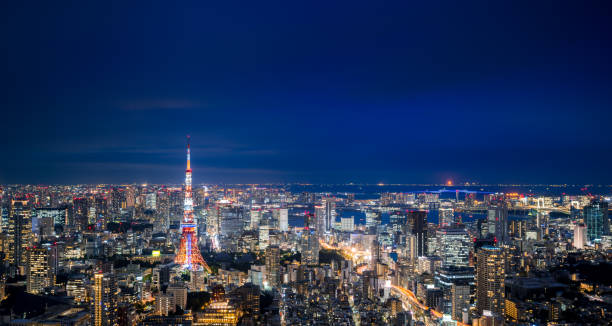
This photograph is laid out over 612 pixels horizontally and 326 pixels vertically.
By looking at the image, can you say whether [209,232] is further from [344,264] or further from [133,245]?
[344,264]

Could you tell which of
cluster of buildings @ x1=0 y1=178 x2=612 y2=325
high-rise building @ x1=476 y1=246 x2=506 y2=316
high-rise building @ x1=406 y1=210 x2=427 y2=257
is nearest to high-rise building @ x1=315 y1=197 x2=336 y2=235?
cluster of buildings @ x1=0 y1=178 x2=612 y2=325

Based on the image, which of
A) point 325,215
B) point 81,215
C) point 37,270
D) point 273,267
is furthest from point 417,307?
point 325,215

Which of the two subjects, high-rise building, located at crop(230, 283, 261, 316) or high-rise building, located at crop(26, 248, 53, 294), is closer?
high-rise building, located at crop(230, 283, 261, 316)

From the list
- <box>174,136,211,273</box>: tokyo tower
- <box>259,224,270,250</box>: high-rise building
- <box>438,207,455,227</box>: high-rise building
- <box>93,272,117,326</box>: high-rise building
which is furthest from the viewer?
<box>438,207,455,227</box>: high-rise building

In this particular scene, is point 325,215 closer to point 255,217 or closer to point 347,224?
point 347,224

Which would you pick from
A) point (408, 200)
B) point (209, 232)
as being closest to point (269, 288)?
point (209, 232)

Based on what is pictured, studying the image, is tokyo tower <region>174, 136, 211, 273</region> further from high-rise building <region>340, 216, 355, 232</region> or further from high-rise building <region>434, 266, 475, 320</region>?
high-rise building <region>340, 216, 355, 232</region>
